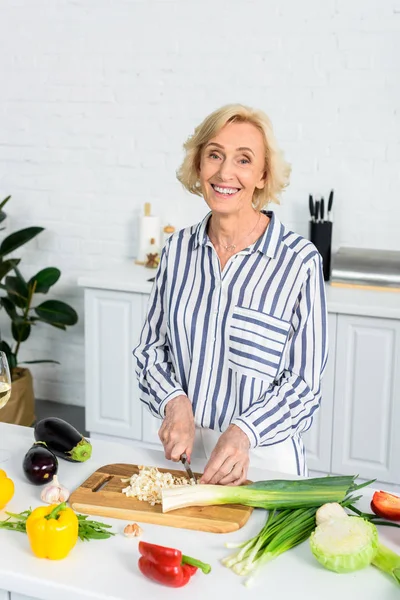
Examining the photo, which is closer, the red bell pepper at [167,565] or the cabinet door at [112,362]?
the red bell pepper at [167,565]

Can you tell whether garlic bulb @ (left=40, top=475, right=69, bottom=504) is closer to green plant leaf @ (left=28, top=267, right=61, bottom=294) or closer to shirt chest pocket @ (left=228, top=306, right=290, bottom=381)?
shirt chest pocket @ (left=228, top=306, right=290, bottom=381)

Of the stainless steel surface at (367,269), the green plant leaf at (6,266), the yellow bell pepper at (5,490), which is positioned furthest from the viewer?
the green plant leaf at (6,266)

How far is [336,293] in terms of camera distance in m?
3.50

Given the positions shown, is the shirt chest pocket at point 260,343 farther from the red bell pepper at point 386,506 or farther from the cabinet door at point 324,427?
the cabinet door at point 324,427

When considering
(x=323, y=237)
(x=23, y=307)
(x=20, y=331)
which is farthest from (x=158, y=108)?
(x=20, y=331)

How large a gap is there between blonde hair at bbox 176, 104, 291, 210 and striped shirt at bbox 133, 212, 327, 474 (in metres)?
0.08

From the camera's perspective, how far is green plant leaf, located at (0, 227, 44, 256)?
4078 mm

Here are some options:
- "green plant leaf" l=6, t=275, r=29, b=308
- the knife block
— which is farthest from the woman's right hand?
"green plant leaf" l=6, t=275, r=29, b=308

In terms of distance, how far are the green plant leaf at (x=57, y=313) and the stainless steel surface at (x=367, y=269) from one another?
4.39 feet

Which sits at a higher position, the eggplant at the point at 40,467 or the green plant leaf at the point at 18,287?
the eggplant at the point at 40,467

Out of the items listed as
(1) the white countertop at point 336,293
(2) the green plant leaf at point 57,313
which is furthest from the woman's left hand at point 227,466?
(2) the green plant leaf at point 57,313

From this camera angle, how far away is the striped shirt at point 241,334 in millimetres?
1974

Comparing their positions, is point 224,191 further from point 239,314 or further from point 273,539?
point 273,539

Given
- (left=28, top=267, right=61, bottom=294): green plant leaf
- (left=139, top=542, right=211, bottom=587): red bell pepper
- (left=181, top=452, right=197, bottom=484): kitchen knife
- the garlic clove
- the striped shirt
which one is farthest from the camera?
(left=28, top=267, right=61, bottom=294): green plant leaf
